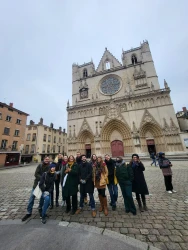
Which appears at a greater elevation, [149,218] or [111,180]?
[111,180]

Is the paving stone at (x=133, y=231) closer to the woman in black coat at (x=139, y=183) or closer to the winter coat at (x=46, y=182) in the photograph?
the woman in black coat at (x=139, y=183)

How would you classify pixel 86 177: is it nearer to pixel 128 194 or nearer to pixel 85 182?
pixel 85 182

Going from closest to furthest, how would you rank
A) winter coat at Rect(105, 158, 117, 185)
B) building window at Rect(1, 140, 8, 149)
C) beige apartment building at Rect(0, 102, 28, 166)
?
winter coat at Rect(105, 158, 117, 185), building window at Rect(1, 140, 8, 149), beige apartment building at Rect(0, 102, 28, 166)

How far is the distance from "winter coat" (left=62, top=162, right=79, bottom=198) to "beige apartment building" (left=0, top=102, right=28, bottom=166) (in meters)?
22.4

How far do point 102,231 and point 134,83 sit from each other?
1031 inches

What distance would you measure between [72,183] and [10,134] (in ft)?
78.7

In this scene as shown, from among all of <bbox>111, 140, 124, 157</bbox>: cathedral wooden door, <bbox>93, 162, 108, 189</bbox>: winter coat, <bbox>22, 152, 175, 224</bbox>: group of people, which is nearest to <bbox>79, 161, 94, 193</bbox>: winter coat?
<bbox>22, 152, 175, 224</bbox>: group of people

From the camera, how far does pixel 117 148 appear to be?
22.6 meters

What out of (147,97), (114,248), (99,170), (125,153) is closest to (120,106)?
(147,97)

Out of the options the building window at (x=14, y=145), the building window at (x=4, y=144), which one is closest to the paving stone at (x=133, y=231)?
the building window at (x=4, y=144)

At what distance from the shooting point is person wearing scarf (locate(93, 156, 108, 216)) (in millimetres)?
3750

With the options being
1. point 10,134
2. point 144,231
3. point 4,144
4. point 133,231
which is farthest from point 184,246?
point 10,134

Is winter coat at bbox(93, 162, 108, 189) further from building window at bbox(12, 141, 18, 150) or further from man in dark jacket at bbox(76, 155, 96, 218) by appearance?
building window at bbox(12, 141, 18, 150)

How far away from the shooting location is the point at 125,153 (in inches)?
842
